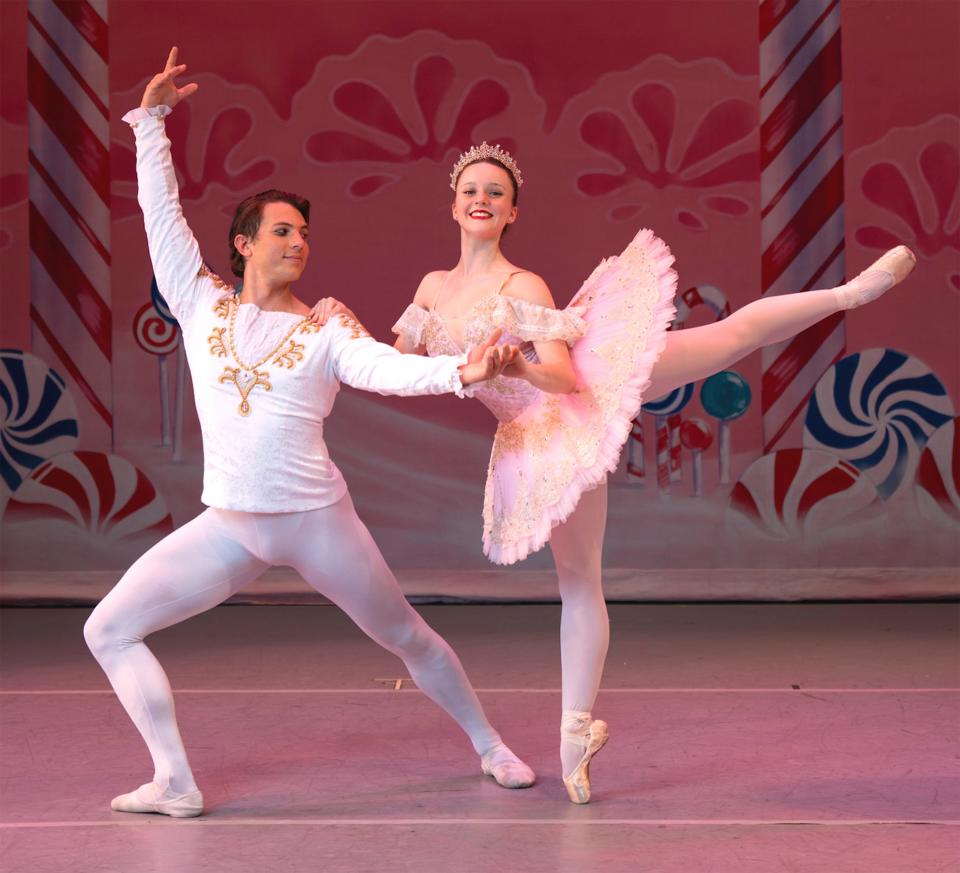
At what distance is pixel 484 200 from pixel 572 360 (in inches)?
16.2

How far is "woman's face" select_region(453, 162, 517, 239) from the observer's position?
320 centimetres

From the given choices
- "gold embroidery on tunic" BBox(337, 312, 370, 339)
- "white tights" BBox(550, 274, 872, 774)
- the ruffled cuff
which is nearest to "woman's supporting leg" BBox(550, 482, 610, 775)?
"white tights" BBox(550, 274, 872, 774)

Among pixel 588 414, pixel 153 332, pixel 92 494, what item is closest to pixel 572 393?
pixel 588 414

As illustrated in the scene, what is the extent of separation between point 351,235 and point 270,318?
9.78ft

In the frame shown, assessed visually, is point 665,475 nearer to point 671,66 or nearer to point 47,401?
point 671,66

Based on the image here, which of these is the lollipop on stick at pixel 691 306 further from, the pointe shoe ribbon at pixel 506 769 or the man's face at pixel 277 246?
the man's face at pixel 277 246

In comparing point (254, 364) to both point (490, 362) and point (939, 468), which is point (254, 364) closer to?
point (490, 362)

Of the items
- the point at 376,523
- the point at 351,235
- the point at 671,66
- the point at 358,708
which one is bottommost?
the point at 358,708

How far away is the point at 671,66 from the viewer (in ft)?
19.5

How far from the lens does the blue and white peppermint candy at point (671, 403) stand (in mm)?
5957

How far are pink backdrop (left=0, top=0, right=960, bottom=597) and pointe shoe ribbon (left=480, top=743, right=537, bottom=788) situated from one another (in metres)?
2.66

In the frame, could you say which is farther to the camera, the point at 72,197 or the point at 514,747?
the point at 72,197

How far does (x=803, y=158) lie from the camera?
592 cm

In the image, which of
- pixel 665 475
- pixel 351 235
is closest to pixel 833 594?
pixel 665 475
